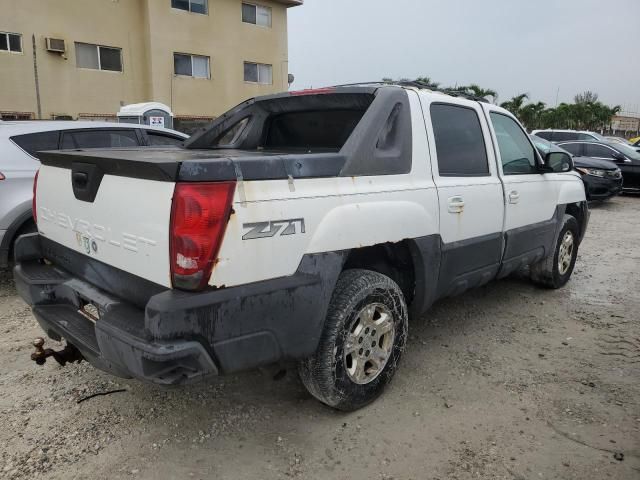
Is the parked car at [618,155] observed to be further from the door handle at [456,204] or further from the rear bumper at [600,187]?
the door handle at [456,204]

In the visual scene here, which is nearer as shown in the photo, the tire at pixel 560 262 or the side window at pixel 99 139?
the tire at pixel 560 262

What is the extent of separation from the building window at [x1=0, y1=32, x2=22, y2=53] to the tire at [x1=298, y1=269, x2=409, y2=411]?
18.9 metres

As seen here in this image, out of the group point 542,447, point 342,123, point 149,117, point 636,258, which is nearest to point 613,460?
point 542,447

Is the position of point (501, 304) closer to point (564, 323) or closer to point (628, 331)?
point (564, 323)

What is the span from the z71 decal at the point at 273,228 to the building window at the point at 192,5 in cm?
2092

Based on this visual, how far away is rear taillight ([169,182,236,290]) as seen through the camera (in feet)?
7.03

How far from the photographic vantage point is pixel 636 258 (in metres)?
6.95

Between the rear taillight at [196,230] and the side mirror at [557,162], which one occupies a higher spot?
the side mirror at [557,162]

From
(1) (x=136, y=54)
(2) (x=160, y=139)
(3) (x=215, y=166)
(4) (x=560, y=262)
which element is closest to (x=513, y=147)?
(4) (x=560, y=262)

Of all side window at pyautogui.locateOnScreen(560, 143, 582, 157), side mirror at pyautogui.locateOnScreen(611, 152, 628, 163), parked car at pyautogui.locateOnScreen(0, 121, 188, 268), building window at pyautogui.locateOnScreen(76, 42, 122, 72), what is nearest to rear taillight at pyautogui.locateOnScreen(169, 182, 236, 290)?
parked car at pyautogui.locateOnScreen(0, 121, 188, 268)

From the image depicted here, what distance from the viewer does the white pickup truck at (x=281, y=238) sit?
2.18m

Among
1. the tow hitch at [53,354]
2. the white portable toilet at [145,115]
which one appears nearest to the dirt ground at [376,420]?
the tow hitch at [53,354]

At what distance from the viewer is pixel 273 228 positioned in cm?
236

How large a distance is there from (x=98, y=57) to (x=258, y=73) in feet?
23.1
